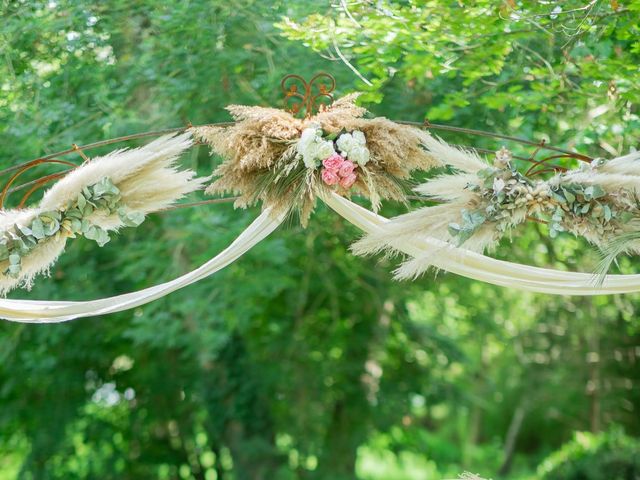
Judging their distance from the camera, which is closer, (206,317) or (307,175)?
(307,175)

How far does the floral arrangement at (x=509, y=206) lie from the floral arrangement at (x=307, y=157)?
12 cm

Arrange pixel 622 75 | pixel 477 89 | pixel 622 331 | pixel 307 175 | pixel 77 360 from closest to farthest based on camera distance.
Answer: pixel 307 175, pixel 622 75, pixel 477 89, pixel 77 360, pixel 622 331

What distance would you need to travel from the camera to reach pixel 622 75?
182 inches

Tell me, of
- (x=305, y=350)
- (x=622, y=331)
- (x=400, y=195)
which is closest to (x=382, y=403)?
(x=305, y=350)

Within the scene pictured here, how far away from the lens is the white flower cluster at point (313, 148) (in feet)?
10.6

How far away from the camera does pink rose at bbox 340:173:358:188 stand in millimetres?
3248

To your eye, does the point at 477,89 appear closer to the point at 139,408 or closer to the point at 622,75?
the point at 622,75

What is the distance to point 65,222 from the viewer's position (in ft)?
10.6

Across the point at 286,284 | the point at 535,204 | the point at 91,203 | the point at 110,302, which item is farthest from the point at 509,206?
the point at 286,284

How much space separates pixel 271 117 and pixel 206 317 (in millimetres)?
3204

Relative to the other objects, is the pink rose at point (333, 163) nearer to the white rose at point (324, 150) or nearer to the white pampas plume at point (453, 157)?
the white rose at point (324, 150)

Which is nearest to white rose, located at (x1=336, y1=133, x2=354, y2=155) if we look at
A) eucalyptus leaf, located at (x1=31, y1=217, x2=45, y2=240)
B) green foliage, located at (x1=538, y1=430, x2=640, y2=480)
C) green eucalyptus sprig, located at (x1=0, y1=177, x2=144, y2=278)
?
green eucalyptus sprig, located at (x1=0, y1=177, x2=144, y2=278)

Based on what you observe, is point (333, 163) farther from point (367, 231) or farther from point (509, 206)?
point (509, 206)

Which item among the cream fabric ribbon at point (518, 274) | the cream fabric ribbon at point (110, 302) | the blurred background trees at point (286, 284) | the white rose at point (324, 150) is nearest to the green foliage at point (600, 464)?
the blurred background trees at point (286, 284)
